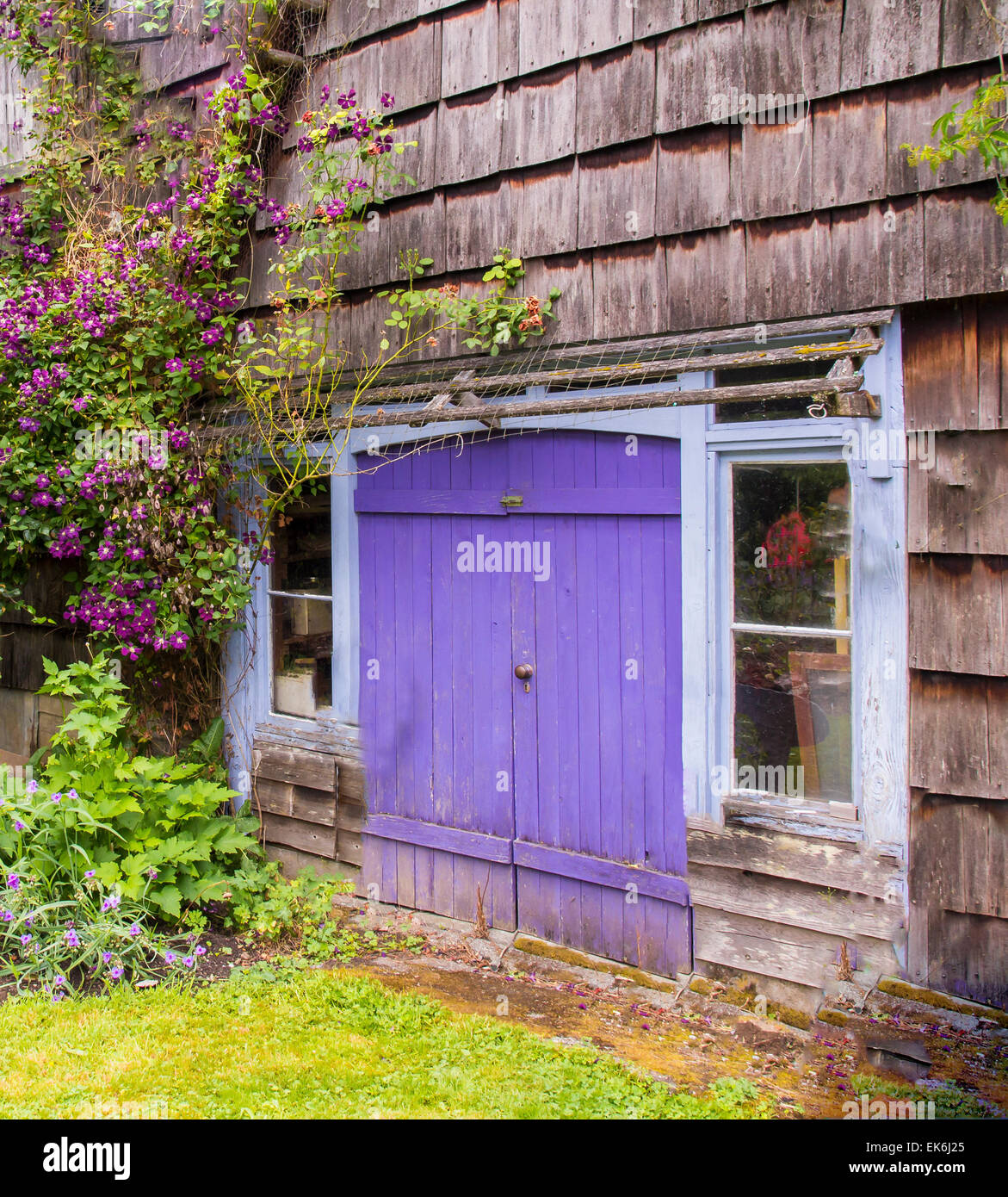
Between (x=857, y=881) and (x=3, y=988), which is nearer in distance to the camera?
(x=857, y=881)

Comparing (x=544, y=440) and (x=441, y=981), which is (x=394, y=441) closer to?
→ (x=544, y=440)

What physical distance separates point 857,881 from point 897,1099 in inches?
32.3

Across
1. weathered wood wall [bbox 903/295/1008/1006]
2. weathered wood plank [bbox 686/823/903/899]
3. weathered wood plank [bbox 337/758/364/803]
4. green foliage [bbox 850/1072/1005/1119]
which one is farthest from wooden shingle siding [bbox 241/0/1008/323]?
green foliage [bbox 850/1072/1005/1119]

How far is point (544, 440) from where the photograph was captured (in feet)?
15.7

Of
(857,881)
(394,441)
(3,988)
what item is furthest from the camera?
(394,441)

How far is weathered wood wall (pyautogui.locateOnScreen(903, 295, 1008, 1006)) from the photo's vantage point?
3.64 m

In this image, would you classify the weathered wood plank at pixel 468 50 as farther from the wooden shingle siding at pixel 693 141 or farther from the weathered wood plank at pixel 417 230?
the weathered wood plank at pixel 417 230

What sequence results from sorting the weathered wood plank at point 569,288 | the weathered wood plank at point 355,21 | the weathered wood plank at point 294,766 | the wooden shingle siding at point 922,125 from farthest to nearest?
the weathered wood plank at point 294,766 < the weathered wood plank at point 355,21 < the weathered wood plank at point 569,288 < the wooden shingle siding at point 922,125

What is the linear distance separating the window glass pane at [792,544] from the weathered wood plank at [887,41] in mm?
1392

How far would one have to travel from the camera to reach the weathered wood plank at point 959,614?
3641 millimetres

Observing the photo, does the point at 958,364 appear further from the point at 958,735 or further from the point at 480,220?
the point at 480,220

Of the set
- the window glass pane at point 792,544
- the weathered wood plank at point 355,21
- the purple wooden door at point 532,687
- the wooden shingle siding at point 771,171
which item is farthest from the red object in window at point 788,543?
the weathered wood plank at point 355,21
